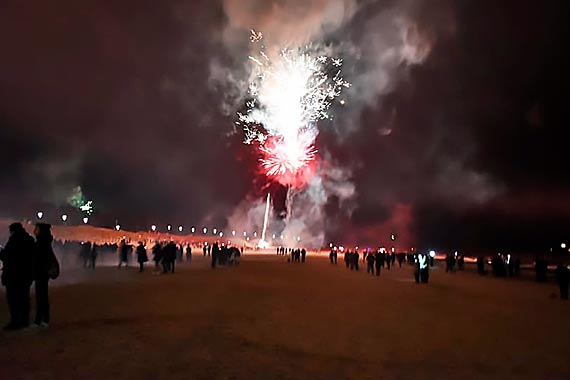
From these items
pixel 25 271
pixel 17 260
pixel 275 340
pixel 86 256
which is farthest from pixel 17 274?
pixel 86 256

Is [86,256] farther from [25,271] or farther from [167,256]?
[25,271]

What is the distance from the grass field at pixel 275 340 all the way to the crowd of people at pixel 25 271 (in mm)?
503

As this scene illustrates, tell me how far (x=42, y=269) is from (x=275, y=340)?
15.1ft

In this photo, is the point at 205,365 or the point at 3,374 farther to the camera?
the point at 205,365

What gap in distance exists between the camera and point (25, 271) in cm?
983

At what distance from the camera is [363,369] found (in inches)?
312

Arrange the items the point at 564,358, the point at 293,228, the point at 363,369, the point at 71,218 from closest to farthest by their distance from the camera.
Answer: the point at 363,369 → the point at 564,358 → the point at 71,218 → the point at 293,228

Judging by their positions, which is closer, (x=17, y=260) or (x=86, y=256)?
(x=17, y=260)

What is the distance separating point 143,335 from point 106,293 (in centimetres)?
812

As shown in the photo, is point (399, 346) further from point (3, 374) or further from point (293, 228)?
point (293, 228)

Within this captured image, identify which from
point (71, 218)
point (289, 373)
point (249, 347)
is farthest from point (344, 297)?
point (71, 218)

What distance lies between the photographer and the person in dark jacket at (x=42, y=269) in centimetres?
1005

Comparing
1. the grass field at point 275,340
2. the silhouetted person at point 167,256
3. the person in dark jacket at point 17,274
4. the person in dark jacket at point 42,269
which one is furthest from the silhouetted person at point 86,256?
the person in dark jacket at point 17,274

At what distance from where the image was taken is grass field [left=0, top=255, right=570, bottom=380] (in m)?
7.50
